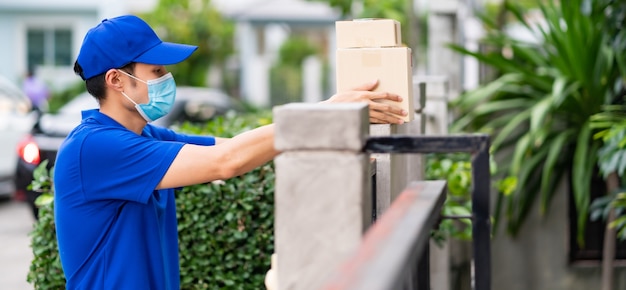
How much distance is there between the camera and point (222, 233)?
4.80m

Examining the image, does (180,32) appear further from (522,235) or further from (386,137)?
(386,137)

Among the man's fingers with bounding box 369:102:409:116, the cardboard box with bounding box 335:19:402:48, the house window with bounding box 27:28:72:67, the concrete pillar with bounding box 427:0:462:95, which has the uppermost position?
the house window with bounding box 27:28:72:67

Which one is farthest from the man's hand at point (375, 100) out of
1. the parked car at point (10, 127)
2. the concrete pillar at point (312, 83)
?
the concrete pillar at point (312, 83)

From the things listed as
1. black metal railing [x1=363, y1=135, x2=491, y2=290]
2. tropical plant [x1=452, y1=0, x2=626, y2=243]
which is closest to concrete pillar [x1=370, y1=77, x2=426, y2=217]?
black metal railing [x1=363, y1=135, x2=491, y2=290]

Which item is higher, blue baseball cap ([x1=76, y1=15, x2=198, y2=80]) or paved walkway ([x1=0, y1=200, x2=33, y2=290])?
blue baseball cap ([x1=76, y1=15, x2=198, y2=80])

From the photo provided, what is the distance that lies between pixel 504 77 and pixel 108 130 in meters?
4.62

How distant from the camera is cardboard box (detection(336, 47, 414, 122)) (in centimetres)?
322

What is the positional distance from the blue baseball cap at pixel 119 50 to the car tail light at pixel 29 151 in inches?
287

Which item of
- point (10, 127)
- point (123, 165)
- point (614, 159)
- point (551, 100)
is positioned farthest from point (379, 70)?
point (10, 127)

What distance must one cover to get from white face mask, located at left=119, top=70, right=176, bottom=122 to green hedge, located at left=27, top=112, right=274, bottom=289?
126 cm

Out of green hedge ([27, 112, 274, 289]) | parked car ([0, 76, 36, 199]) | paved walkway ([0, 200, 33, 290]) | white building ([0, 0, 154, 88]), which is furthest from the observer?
white building ([0, 0, 154, 88])

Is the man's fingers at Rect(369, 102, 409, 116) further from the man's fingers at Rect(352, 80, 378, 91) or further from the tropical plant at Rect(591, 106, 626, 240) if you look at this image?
the tropical plant at Rect(591, 106, 626, 240)

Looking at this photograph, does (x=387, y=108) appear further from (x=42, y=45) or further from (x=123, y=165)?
(x=42, y=45)

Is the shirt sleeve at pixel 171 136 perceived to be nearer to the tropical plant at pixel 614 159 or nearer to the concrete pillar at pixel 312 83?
the tropical plant at pixel 614 159
